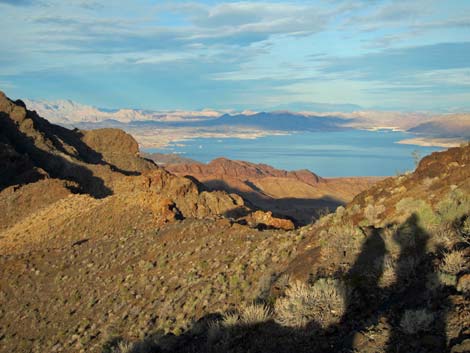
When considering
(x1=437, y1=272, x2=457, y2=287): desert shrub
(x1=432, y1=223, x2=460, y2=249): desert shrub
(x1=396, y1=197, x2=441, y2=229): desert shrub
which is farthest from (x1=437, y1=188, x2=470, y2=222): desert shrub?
(x1=437, y1=272, x2=457, y2=287): desert shrub

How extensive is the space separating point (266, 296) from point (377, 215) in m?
2.96

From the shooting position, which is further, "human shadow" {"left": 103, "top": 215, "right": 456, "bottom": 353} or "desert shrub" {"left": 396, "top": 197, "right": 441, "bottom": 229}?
"desert shrub" {"left": 396, "top": 197, "right": 441, "bottom": 229}

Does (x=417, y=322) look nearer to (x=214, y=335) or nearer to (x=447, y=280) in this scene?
(x=447, y=280)

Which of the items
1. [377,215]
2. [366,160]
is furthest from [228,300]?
[366,160]

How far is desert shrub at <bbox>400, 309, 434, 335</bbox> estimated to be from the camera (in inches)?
227

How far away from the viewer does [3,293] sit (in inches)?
637

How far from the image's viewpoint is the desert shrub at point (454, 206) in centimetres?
863

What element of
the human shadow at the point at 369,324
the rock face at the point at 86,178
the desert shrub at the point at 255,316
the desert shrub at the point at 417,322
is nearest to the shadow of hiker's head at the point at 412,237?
the human shadow at the point at 369,324

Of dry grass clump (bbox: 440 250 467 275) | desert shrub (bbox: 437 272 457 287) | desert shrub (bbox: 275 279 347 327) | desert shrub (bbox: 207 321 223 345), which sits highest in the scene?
dry grass clump (bbox: 440 250 467 275)

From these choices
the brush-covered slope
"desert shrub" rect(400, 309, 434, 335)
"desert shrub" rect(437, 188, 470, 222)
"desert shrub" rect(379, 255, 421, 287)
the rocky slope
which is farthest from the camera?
the rocky slope

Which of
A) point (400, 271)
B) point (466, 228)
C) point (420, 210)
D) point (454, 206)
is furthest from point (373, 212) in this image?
point (400, 271)

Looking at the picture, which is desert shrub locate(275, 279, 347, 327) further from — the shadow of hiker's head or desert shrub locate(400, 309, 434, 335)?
the shadow of hiker's head

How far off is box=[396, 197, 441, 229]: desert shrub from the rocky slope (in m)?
49.5

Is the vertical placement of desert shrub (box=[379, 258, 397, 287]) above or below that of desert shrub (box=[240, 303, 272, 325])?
above
